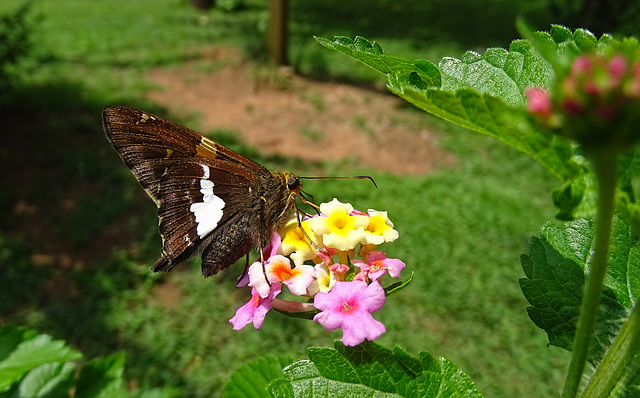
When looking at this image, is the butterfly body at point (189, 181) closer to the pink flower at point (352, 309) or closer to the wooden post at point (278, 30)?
the pink flower at point (352, 309)

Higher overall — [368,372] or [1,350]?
[368,372]

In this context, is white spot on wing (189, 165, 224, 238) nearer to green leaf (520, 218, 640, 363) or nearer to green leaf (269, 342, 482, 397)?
green leaf (269, 342, 482, 397)

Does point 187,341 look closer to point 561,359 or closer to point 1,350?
point 1,350

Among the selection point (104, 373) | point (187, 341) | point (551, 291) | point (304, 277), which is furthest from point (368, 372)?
point (187, 341)

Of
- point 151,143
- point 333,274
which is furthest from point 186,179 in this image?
point 333,274

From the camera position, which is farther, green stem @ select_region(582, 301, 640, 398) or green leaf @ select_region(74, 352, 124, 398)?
green leaf @ select_region(74, 352, 124, 398)

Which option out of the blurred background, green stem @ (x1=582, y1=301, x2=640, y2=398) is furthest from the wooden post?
green stem @ (x1=582, y1=301, x2=640, y2=398)
